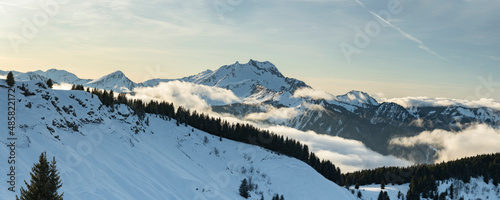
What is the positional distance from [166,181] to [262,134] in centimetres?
8091

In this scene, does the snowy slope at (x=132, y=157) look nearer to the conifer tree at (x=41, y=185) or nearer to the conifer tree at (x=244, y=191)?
the conifer tree at (x=244, y=191)

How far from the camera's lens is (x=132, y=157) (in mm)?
71750

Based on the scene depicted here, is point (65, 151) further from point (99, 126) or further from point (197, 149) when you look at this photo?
point (197, 149)

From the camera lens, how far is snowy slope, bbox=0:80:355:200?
4841 centimetres

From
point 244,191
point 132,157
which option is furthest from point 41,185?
point 244,191

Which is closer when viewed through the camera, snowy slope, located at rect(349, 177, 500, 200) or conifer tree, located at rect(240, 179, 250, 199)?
conifer tree, located at rect(240, 179, 250, 199)

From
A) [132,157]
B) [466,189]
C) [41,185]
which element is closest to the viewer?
[41,185]

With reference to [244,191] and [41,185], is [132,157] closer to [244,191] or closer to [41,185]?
[244,191]

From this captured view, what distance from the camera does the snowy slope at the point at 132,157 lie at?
159ft

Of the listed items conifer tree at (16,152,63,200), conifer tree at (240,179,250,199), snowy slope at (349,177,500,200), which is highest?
conifer tree at (16,152,63,200)

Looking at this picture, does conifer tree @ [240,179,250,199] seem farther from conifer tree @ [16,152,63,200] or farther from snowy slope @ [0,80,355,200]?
conifer tree @ [16,152,63,200]

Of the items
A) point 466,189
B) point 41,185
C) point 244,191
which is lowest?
point 244,191

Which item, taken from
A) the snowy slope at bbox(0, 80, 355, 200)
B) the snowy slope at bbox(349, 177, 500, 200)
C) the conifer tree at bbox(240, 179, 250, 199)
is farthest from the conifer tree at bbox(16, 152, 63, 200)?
the snowy slope at bbox(349, 177, 500, 200)

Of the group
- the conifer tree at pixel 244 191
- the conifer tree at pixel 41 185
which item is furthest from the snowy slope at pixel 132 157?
the conifer tree at pixel 41 185
